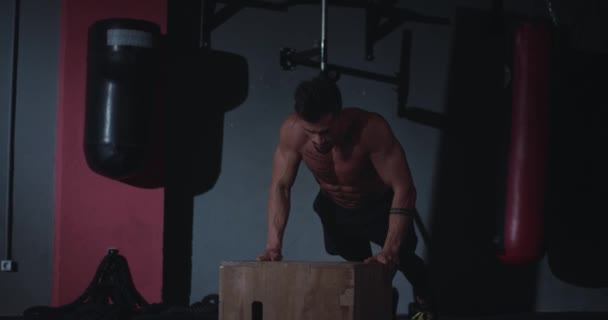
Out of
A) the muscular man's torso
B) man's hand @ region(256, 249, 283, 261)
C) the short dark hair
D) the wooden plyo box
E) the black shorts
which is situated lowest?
the wooden plyo box

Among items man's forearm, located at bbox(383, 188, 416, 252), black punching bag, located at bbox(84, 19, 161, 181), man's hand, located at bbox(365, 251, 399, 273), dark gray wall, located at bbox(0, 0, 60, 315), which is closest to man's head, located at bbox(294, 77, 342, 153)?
man's forearm, located at bbox(383, 188, 416, 252)

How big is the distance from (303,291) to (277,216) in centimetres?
65

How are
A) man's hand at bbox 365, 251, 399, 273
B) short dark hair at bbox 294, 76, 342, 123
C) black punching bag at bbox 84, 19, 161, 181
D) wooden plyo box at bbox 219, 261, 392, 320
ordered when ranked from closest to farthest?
wooden plyo box at bbox 219, 261, 392, 320
man's hand at bbox 365, 251, 399, 273
short dark hair at bbox 294, 76, 342, 123
black punching bag at bbox 84, 19, 161, 181

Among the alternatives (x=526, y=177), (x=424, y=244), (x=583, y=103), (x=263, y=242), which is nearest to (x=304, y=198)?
(x=263, y=242)

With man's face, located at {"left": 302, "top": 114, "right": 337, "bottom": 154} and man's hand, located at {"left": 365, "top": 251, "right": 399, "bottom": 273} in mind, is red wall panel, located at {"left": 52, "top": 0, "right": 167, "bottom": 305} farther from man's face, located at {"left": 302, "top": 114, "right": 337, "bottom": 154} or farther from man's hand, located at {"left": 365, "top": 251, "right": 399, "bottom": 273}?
man's hand, located at {"left": 365, "top": 251, "right": 399, "bottom": 273}

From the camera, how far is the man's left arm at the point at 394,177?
3.04 m

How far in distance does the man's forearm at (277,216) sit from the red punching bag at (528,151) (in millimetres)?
993

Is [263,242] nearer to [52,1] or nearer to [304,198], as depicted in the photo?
[304,198]

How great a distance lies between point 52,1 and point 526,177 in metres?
2.58

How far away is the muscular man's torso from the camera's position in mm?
3268

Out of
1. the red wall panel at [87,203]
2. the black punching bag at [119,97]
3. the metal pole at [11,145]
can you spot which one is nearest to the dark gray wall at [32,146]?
the metal pole at [11,145]

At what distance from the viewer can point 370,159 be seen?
329 cm

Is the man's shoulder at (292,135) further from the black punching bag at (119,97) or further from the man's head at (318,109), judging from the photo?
the black punching bag at (119,97)

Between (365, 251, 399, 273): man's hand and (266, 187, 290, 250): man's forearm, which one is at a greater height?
(266, 187, 290, 250): man's forearm
